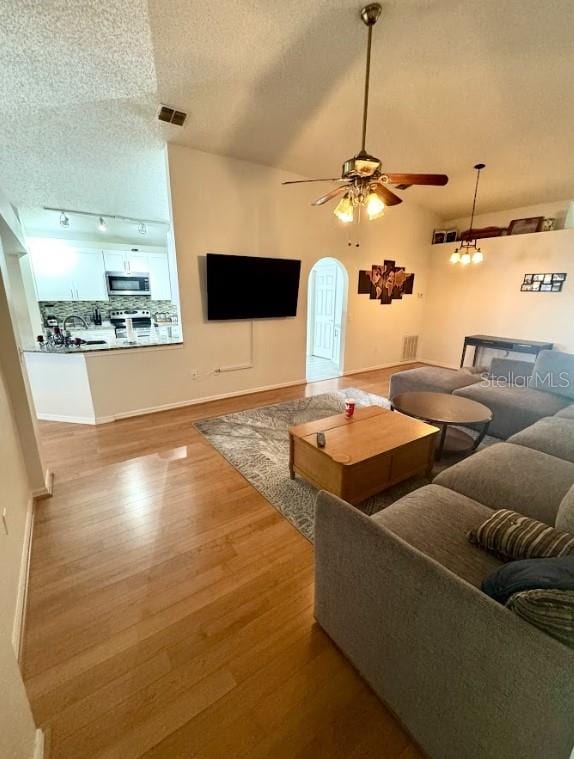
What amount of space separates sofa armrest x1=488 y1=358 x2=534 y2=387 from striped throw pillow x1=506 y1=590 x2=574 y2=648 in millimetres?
3506

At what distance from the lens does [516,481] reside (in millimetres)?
1683

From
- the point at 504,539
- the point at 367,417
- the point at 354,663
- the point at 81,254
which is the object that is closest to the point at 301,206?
the point at 367,417

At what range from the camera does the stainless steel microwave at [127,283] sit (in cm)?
595

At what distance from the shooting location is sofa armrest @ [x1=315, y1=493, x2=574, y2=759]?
0.71 metres

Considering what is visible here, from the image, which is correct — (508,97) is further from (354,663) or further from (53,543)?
(53,543)

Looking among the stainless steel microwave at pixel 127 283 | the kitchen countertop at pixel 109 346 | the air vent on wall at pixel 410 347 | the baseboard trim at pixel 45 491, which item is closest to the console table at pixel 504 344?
the air vent on wall at pixel 410 347

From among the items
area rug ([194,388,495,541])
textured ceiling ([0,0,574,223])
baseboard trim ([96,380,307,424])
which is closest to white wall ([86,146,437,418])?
baseboard trim ([96,380,307,424])

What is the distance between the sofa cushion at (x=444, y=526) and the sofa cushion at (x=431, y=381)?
2.16 metres

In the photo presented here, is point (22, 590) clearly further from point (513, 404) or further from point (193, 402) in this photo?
point (513, 404)

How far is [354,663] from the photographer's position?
1.25m

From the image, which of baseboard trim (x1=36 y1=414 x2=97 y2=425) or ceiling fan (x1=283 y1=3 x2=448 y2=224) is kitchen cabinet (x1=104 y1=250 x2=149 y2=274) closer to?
baseboard trim (x1=36 y1=414 x2=97 y2=425)

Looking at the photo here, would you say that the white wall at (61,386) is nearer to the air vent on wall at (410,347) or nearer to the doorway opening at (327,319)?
the doorway opening at (327,319)

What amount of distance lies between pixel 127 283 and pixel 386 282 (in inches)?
198

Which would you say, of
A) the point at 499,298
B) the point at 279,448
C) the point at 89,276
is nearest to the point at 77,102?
the point at 279,448
